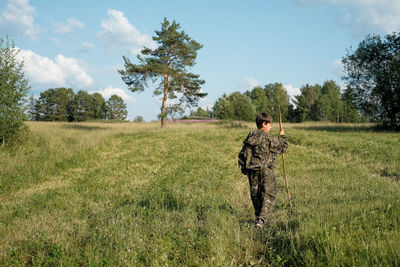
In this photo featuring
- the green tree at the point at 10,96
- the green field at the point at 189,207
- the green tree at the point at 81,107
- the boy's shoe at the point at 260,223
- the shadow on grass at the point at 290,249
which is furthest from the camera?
the green tree at the point at 81,107

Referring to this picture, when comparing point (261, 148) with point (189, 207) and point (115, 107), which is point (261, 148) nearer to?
point (189, 207)

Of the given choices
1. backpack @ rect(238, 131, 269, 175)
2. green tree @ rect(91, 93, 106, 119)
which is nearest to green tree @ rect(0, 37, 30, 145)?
backpack @ rect(238, 131, 269, 175)

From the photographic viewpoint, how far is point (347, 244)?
3.95 metres

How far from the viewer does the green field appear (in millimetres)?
4406

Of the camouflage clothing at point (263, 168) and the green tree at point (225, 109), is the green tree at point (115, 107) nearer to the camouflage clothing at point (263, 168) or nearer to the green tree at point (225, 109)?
the green tree at point (225, 109)

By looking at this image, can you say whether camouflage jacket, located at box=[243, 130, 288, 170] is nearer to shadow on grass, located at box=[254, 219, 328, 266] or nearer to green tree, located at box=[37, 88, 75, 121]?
shadow on grass, located at box=[254, 219, 328, 266]

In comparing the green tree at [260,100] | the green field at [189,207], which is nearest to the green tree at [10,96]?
the green field at [189,207]

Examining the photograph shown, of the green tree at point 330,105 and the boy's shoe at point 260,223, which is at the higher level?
the green tree at point 330,105

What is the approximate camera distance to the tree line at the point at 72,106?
8144 cm

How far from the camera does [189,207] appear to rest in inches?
306

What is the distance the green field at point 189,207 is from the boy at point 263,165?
43cm

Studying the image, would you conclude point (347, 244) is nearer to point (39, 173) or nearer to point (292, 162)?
point (292, 162)

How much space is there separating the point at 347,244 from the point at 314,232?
584 millimetres

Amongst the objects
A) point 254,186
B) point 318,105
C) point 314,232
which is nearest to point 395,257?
point 314,232
